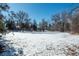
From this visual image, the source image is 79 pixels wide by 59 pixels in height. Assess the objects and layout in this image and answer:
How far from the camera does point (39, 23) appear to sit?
6.16 ft

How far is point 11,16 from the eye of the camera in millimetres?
1881

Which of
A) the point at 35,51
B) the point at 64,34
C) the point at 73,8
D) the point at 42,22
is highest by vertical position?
the point at 73,8

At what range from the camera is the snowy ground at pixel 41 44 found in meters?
1.85

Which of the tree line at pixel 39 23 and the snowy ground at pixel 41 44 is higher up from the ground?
the tree line at pixel 39 23

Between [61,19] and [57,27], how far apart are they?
10 centimetres

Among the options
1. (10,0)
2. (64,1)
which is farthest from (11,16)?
(64,1)

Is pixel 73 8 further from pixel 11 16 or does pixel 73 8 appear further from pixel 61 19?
pixel 11 16

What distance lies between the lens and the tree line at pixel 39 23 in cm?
186

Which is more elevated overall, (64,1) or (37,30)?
(64,1)

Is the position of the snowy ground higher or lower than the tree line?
lower

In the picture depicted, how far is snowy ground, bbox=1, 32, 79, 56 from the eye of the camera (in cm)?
185

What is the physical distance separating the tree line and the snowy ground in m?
0.06

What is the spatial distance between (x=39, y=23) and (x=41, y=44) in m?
0.22

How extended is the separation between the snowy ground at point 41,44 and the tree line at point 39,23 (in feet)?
0.18
